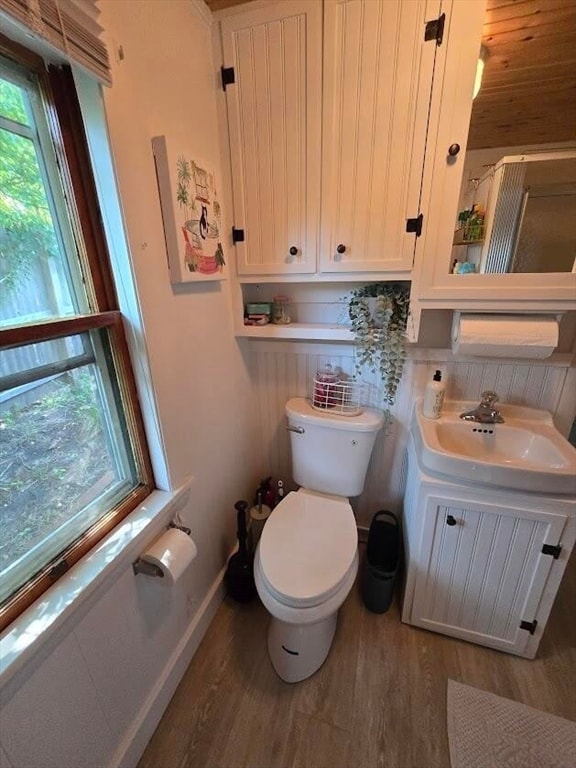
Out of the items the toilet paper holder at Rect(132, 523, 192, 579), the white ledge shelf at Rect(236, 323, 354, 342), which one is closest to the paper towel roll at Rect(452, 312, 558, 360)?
the white ledge shelf at Rect(236, 323, 354, 342)

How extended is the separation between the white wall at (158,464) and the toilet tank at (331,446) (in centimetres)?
34

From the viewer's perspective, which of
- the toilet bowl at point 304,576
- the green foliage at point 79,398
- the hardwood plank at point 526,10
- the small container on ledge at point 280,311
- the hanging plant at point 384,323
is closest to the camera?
the green foliage at point 79,398

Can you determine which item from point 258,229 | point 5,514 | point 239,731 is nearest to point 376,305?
point 258,229

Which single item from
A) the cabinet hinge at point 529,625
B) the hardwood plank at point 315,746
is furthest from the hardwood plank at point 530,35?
the hardwood plank at point 315,746

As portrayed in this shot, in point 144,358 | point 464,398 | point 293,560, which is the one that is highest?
point 144,358

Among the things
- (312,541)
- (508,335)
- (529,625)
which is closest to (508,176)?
(508,335)

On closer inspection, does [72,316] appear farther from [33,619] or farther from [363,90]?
[363,90]

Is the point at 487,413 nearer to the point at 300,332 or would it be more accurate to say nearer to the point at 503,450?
the point at 503,450

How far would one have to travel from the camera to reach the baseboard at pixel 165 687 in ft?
3.24

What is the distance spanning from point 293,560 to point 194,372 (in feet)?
2.49

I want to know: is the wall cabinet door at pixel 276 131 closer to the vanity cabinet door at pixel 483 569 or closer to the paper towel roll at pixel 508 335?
the paper towel roll at pixel 508 335

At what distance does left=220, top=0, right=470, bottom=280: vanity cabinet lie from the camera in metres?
1.05

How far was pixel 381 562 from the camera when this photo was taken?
1.54 meters

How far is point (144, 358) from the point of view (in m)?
0.96
